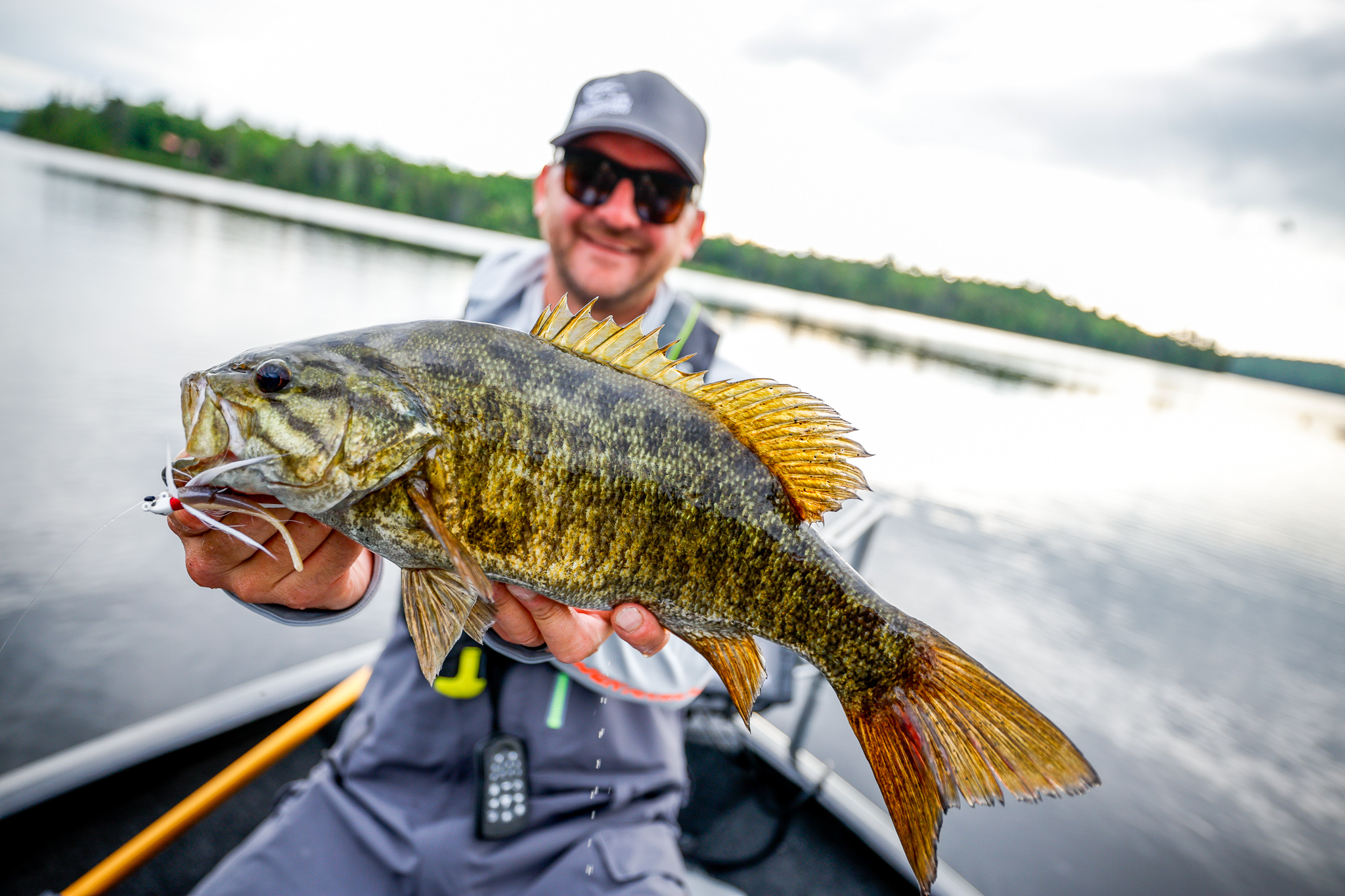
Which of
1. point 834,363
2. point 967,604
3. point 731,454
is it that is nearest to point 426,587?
point 731,454

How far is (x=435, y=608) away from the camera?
1682mm

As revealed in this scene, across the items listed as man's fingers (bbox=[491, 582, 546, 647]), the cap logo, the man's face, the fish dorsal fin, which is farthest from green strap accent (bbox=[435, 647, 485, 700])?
the cap logo

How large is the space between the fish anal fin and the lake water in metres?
4.44

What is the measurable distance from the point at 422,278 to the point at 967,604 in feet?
76.8

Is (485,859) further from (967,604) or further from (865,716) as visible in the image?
(967,604)

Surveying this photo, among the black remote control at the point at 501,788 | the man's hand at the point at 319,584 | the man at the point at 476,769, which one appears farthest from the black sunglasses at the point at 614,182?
the black remote control at the point at 501,788

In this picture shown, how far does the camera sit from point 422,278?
84.4 feet

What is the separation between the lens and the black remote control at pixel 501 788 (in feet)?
8.20

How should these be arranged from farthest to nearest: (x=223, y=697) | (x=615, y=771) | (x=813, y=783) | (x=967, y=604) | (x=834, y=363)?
(x=834, y=363) → (x=967, y=604) → (x=813, y=783) → (x=223, y=697) → (x=615, y=771)

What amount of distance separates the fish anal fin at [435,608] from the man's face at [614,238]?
2230 mm

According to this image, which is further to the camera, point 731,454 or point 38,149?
point 38,149

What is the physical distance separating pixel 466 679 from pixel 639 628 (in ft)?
4.14

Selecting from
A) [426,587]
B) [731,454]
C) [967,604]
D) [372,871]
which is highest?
[731,454]

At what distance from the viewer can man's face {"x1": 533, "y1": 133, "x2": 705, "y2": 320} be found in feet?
11.2
